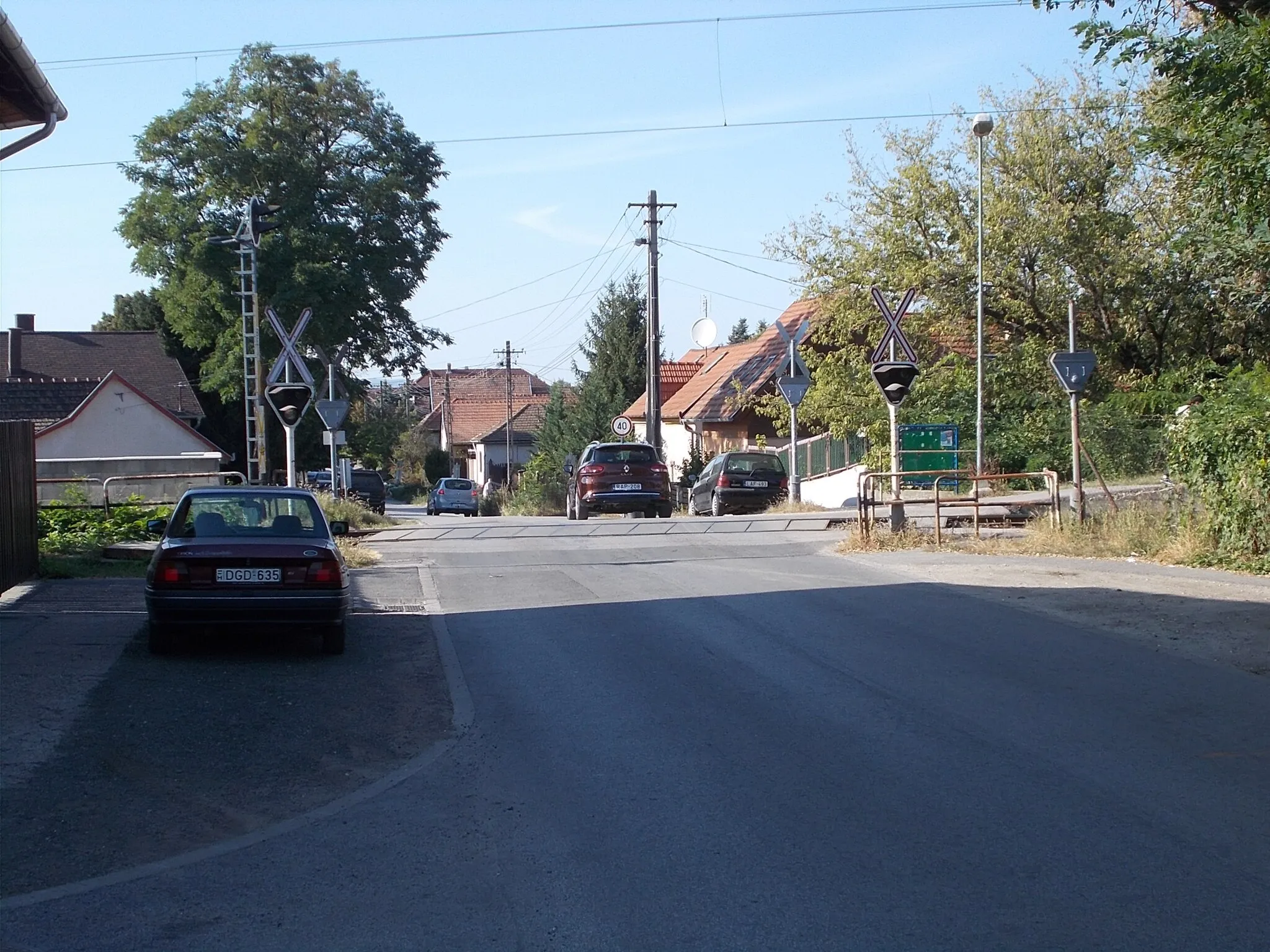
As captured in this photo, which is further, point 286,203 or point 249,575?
point 286,203

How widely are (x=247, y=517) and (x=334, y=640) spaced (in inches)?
51.9

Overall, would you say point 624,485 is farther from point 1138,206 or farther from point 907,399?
point 1138,206

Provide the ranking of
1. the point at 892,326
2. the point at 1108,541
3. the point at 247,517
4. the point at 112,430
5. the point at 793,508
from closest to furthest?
1. the point at 247,517
2. the point at 1108,541
3. the point at 892,326
4. the point at 793,508
5. the point at 112,430

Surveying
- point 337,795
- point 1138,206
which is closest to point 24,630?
point 337,795

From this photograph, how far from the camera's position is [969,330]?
113 feet

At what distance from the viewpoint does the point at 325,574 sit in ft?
35.8

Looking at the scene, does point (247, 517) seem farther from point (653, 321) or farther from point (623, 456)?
point (653, 321)

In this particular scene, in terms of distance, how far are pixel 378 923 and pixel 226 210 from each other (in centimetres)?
4304

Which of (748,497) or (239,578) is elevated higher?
(748,497)

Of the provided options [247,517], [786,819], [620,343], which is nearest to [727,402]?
[620,343]

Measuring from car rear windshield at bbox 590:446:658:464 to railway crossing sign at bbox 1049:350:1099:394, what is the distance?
41.5 feet

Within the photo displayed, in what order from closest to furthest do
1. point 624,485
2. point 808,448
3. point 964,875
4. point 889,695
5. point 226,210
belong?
point 964,875
point 889,695
point 624,485
point 808,448
point 226,210

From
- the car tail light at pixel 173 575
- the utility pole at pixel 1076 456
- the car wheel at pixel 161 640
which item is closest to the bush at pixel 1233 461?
the utility pole at pixel 1076 456

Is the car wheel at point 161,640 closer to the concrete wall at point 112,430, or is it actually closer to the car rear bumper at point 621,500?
the car rear bumper at point 621,500
